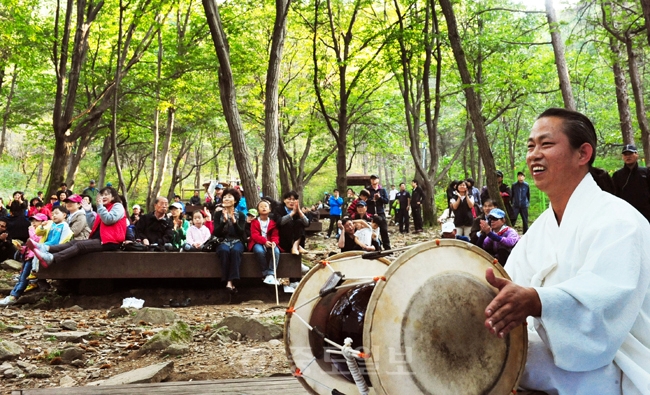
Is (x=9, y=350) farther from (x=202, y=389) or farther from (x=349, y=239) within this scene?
(x=349, y=239)

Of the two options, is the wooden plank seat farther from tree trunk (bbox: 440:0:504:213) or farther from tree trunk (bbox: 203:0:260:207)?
tree trunk (bbox: 440:0:504:213)

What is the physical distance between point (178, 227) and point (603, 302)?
30.3ft

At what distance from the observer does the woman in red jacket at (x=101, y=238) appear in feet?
26.0

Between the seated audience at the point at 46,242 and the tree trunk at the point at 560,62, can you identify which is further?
the tree trunk at the point at 560,62

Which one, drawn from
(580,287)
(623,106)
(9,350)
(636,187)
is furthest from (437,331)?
(623,106)

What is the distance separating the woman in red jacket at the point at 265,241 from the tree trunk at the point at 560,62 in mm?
8079

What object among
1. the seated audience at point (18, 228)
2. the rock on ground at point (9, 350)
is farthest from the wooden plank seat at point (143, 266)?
the seated audience at point (18, 228)

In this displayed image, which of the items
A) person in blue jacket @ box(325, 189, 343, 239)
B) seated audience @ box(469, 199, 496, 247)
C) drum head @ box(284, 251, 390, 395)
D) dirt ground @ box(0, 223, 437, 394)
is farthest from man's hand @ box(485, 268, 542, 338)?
person in blue jacket @ box(325, 189, 343, 239)

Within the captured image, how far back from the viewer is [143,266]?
27.3 feet

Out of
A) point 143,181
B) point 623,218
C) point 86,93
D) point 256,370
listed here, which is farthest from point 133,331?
point 143,181

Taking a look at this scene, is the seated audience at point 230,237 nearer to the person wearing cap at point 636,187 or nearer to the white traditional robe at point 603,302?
the person wearing cap at point 636,187

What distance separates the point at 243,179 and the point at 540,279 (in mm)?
7977

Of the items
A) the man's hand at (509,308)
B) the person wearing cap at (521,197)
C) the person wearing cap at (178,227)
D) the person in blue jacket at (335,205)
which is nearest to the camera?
the man's hand at (509,308)

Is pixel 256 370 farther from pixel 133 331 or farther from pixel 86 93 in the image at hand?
pixel 86 93
